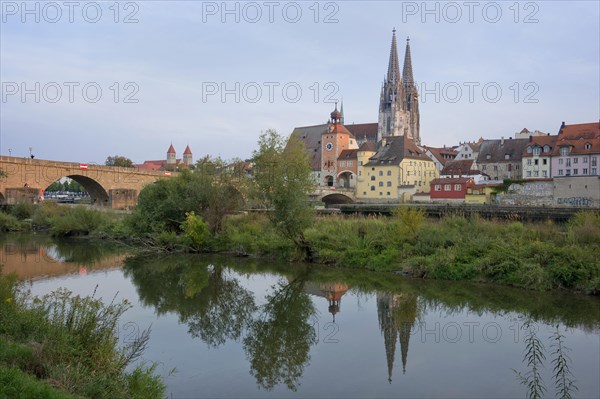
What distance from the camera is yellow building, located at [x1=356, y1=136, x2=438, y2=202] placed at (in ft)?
249

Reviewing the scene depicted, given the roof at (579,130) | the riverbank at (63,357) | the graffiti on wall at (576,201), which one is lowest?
the riverbank at (63,357)

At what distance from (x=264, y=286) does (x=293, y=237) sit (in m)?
6.18

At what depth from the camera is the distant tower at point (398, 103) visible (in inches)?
4348

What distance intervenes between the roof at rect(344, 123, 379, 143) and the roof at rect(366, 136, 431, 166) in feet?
103

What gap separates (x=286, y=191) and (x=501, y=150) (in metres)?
57.9

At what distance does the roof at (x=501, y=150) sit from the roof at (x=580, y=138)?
20.8 ft

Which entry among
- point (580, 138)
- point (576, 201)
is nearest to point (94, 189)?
point (576, 201)

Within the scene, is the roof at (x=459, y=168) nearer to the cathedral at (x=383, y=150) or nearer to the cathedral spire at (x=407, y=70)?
the cathedral at (x=383, y=150)

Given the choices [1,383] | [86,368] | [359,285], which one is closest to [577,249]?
[359,285]

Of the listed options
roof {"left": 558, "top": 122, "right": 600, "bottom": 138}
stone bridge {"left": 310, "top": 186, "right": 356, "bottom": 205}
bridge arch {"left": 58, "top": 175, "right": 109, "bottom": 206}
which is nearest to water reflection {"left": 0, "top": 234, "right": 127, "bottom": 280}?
bridge arch {"left": 58, "top": 175, "right": 109, "bottom": 206}

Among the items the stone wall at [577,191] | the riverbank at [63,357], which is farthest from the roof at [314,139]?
the riverbank at [63,357]

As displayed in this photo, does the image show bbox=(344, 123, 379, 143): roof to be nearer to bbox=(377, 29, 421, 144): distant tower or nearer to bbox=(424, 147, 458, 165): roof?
bbox=(377, 29, 421, 144): distant tower

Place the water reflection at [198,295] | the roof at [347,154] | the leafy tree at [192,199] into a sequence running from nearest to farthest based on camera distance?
the water reflection at [198,295] → the leafy tree at [192,199] → the roof at [347,154]

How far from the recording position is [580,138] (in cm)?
6600
